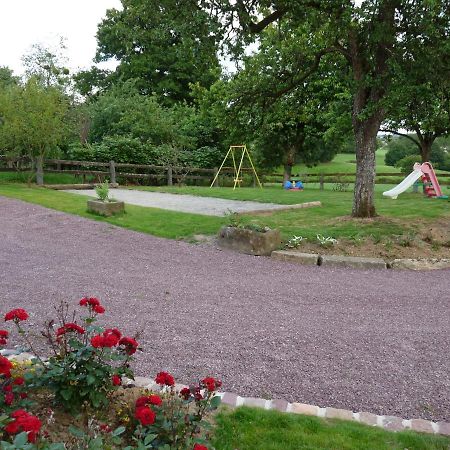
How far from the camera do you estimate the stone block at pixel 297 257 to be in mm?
7117

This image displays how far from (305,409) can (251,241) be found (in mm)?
4909

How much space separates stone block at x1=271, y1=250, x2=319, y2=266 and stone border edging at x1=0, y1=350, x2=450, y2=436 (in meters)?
4.33

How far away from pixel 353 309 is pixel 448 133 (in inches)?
719

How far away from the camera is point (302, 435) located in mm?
2516

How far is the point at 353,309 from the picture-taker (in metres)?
4.92

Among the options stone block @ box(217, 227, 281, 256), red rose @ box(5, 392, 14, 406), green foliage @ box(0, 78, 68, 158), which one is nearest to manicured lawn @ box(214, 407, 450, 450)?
red rose @ box(5, 392, 14, 406)

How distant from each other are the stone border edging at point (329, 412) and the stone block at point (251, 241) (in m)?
4.72

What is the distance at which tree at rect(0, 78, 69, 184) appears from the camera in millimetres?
15961

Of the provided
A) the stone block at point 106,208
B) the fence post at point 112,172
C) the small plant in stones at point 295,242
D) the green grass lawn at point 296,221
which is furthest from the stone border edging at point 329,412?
the fence post at point 112,172

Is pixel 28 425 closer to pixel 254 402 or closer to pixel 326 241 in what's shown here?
pixel 254 402

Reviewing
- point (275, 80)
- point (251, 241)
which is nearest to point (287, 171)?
point (275, 80)

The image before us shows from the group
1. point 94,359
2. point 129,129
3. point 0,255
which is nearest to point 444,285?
point 94,359

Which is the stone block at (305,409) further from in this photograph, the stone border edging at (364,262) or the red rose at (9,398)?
the stone border edging at (364,262)

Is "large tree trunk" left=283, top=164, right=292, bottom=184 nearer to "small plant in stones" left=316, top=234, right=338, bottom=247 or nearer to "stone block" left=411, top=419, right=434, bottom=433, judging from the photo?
"small plant in stones" left=316, top=234, right=338, bottom=247
